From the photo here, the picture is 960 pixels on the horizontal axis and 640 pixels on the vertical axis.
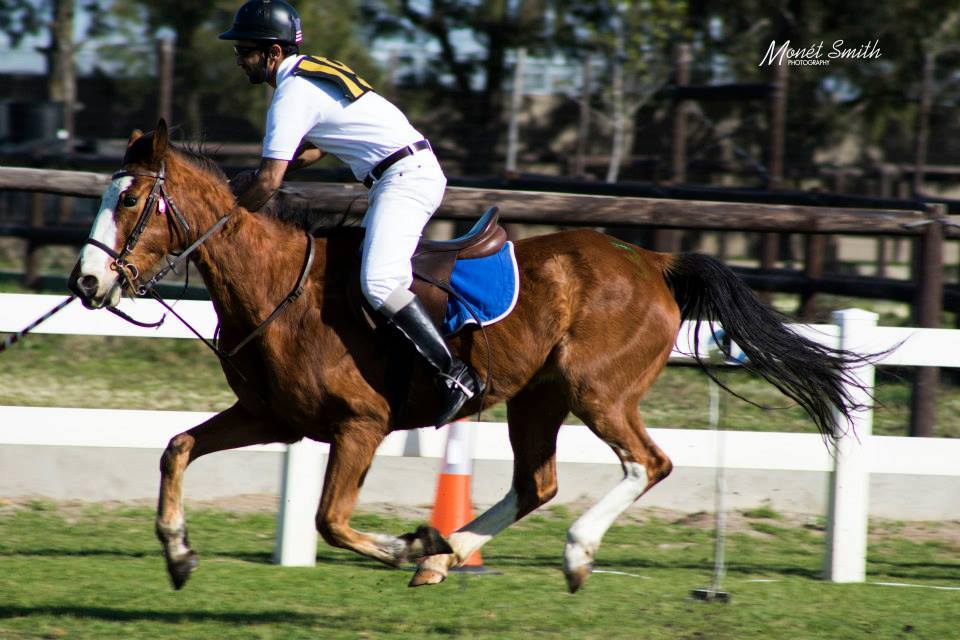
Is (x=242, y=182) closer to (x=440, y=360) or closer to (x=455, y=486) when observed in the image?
(x=440, y=360)

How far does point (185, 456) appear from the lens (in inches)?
185

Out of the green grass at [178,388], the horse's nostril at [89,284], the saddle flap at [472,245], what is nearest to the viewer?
the horse's nostril at [89,284]

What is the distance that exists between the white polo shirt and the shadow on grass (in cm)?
190

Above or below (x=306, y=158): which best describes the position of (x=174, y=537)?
below

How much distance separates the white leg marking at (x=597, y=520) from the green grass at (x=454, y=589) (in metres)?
0.33

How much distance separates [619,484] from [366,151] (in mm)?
1779

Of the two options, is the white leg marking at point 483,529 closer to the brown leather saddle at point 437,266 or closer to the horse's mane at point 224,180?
the brown leather saddle at point 437,266

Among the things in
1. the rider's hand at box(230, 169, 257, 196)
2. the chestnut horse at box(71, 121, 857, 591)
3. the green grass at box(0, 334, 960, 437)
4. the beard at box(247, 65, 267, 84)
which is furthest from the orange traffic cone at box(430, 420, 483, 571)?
the green grass at box(0, 334, 960, 437)

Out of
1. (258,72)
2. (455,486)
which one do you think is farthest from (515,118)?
(258,72)

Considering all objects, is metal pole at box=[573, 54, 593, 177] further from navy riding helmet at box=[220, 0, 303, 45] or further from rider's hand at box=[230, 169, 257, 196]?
navy riding helmet at box=[220, 0, 303, 45]

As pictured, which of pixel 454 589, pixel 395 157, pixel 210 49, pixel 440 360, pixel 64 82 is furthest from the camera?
pixel 210 49

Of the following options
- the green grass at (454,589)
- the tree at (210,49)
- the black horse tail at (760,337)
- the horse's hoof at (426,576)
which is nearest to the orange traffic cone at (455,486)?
the green grass at (454,589)

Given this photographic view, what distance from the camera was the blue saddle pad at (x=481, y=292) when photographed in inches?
189

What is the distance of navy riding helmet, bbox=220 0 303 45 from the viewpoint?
4.50 m
